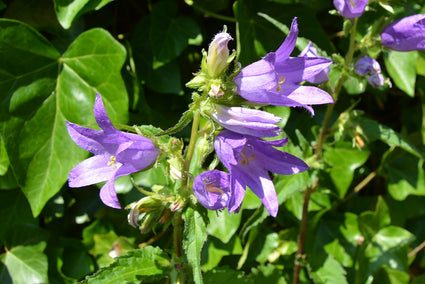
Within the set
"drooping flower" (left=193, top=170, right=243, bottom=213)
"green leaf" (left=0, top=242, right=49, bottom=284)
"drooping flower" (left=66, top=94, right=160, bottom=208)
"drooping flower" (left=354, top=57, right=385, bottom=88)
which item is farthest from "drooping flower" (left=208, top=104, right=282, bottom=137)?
"green leaf" (left=0, top=242, right=49, bottom=284)

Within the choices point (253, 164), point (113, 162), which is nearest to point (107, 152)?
point (113, 162)

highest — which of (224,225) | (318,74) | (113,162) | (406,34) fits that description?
(406,34)

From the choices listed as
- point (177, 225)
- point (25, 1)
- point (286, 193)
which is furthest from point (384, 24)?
point (25, 1)

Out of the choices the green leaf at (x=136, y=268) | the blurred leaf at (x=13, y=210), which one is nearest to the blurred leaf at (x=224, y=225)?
the green leaf at (x=136, y=268)

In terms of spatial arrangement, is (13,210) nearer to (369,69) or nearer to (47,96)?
(47,96)

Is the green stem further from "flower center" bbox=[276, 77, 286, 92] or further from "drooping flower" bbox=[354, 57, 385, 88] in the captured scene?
"flower center" bbox=[276, 77, 286, 92]

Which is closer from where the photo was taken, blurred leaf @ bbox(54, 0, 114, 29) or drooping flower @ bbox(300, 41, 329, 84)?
drooping flower @ bbox(300, 41, 329, 84)
